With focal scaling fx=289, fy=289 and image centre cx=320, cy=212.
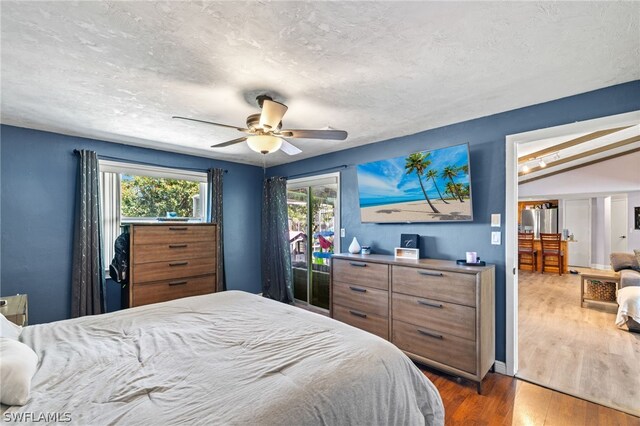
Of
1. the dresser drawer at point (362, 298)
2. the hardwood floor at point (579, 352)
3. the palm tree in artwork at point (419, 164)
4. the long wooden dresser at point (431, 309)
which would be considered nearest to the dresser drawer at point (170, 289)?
the dresser drawer at point (362, 298)

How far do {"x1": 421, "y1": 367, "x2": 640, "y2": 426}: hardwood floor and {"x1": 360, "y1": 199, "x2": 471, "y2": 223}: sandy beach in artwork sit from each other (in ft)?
4.71

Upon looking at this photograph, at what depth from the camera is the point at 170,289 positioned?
134 inches

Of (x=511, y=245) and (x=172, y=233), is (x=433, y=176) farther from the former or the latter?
(x=172, y=233)

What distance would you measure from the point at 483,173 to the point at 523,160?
3.42 meters

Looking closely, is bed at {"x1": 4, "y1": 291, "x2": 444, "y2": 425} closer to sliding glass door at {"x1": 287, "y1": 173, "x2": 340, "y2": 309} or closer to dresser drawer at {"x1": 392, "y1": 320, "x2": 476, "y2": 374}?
dresser drawer at {"x1": 392, "y1": 320, "x2": 476, "y2": 374}

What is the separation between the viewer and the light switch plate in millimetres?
2592

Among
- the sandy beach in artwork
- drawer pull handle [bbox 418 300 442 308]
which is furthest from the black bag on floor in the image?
drawer pull handle [bbox 418 300 442 308]

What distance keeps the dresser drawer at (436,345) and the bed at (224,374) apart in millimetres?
1021

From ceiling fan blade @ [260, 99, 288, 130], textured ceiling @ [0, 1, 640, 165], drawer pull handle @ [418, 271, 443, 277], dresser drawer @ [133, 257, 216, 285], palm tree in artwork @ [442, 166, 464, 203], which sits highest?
textured ceiling @ [0, 1, 640, 165]

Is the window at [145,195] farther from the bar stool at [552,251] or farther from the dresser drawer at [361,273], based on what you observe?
the bar stool at [552,251]

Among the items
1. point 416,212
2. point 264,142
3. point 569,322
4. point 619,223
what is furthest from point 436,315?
point 619,223

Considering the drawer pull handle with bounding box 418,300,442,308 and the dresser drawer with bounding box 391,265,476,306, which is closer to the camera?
the dresser drawer with bounding box 391,265,476,306

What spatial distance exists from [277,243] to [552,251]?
6.86m

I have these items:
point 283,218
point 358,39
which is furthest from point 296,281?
point 358,39
